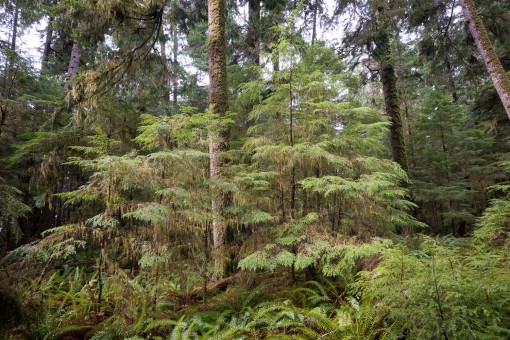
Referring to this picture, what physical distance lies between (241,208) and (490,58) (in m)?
6.38

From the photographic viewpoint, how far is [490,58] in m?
6.36

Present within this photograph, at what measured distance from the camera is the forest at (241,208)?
154 inches

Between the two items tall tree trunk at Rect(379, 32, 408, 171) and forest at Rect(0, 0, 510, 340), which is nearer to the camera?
forest at Rect(0, 0, 510, 340)

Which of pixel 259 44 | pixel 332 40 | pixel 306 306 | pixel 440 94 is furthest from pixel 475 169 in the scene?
pixel 306 306

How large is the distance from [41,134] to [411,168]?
14185 millimetres

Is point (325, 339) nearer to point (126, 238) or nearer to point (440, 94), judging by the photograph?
point (126, 238)

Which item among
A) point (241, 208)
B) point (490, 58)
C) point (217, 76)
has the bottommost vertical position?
point (241, 208)

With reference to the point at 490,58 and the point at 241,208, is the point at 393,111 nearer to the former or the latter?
the point at 490,58

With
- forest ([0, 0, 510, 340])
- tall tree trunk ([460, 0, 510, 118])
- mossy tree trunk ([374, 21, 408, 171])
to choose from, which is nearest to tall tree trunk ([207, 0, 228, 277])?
forest ([0, 0, 510, 340])

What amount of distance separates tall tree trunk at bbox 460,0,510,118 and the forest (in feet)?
0.11

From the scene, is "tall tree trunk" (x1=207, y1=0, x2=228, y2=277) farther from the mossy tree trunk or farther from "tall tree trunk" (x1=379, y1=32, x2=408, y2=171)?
"tall tree trunk" (x1=379, y1=32, x2=408, y2=171)

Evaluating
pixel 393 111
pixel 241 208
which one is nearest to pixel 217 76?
pixel 241 208

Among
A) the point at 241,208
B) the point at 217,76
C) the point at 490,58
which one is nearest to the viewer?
the point at 241,208

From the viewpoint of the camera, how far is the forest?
154 inches
